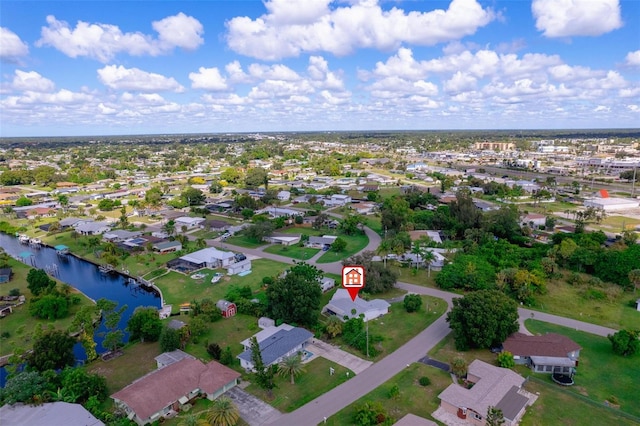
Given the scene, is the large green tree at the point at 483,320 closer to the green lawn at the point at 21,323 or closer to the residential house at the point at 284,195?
the green lawn at the point at 21,323

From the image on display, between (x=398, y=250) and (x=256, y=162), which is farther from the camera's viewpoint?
(x=256, y=162)

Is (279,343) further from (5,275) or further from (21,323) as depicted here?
(5,275)

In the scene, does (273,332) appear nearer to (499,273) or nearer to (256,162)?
(499,273)

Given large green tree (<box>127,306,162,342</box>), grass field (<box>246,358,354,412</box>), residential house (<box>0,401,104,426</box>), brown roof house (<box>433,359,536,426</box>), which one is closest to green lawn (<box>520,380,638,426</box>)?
brown roof house (<box>433,359,536,426</box>)

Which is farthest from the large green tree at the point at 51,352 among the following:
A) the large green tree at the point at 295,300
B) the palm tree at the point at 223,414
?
the large green tree at the point at 295,300

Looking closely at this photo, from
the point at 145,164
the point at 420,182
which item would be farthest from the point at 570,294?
the point at 145,164

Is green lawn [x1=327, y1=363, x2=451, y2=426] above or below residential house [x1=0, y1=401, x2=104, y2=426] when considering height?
below

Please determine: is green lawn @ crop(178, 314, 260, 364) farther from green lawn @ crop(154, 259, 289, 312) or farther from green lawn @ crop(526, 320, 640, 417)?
green lawn @ crop(526, 320, 640, 417)
